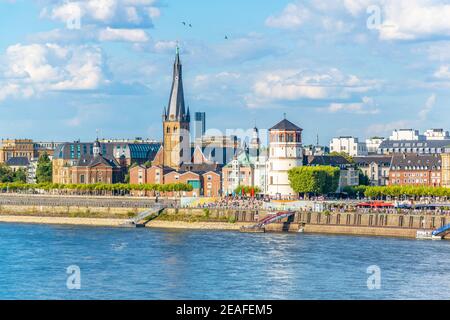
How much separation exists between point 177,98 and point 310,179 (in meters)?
28.7

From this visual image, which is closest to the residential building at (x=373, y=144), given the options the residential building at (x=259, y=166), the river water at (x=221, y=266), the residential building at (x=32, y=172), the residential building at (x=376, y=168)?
the residential building at (x=376, y=168)

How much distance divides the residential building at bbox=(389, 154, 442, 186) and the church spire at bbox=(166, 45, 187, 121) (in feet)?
81.4

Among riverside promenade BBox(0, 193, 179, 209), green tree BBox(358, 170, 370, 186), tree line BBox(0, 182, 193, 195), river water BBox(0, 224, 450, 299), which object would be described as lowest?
river water BBox(0, 224, 450, 299)

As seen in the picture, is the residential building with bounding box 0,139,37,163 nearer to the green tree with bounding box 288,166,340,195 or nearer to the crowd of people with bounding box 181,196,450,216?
the green tree with bounding box 288,166,340,195

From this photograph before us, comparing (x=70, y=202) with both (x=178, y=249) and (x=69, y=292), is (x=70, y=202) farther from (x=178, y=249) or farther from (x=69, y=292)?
(x=69, y=292)

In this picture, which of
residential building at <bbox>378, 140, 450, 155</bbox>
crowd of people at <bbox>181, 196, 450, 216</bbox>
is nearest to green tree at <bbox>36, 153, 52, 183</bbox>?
residential building at <bbox>378, 140, 450, 155</bbox>

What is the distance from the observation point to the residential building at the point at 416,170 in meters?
121

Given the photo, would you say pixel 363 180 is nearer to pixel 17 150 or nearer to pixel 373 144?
pixel 373 144

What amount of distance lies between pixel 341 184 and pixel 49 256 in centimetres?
5888

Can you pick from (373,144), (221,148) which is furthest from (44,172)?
(373,144)

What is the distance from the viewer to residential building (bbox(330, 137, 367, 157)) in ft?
548

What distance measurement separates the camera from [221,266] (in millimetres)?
55031

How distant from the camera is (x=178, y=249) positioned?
213ft
